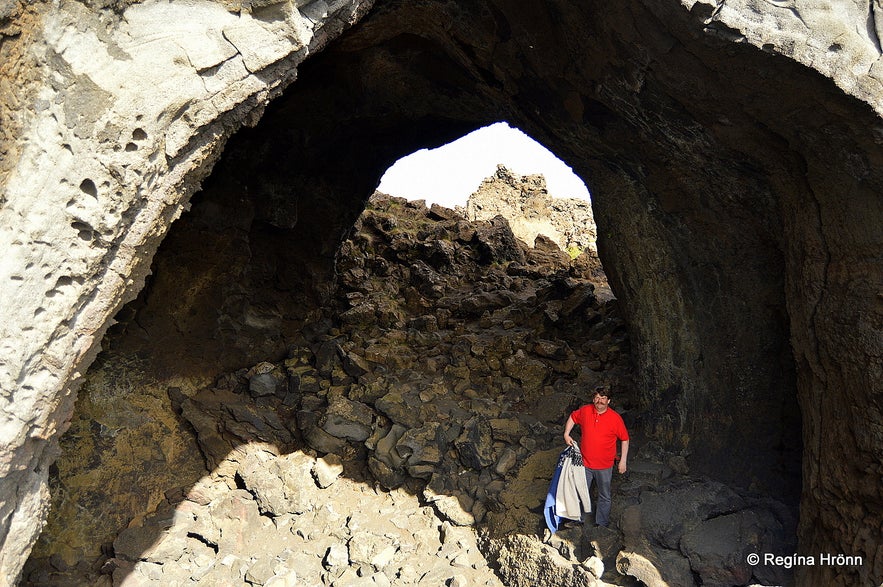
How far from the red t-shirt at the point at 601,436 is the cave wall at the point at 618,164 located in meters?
1.03

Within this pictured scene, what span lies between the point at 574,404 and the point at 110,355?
446cm

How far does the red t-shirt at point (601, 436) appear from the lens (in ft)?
13.8

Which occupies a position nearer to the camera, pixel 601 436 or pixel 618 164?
pixel 601 436

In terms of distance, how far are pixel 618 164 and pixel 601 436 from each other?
7.07ft

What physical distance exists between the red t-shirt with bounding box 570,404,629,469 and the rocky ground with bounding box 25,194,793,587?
1.55 feet

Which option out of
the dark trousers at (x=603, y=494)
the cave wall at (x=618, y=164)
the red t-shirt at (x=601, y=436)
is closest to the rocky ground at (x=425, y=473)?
the dark trousers at (x=603, y=494)

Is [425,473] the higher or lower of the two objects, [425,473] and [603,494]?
the lower

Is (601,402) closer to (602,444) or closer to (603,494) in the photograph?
(602,444)

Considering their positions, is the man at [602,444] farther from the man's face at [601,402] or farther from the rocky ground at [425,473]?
the rocky ground at [425,473]

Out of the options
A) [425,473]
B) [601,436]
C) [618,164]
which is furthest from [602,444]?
[618,164]

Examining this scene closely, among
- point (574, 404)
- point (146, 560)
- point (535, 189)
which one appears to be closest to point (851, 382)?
point (574, 404)

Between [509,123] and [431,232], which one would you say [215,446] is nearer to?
[509,123]

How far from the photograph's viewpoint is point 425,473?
5.13m

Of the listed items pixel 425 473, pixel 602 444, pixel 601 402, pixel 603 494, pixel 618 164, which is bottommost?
pixel 425 473
